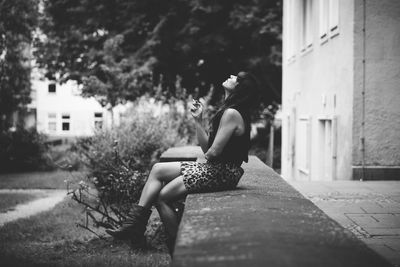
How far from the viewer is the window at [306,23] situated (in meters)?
15.3

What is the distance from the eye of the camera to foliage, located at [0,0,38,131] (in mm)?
21109

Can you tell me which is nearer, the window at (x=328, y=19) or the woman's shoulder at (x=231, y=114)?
the woman's shoulder at (x=231, y=114)

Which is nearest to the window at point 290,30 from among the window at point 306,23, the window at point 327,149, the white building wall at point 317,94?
the white building wall at point 317,94

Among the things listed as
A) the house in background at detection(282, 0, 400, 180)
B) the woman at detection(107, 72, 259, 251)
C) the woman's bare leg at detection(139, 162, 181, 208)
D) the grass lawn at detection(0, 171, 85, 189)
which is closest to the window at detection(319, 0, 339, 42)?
the house in background at detection(282, 0, 400, 180)

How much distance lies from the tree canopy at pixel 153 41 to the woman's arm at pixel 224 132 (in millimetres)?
16764

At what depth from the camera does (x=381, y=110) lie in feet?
33.9

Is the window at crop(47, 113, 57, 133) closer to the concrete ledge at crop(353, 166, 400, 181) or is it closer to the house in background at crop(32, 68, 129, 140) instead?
the house in background at crop(32, 68, 129, 140)

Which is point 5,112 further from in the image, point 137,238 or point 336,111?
point 137,238

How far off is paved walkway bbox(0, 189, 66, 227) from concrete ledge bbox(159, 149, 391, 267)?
21.7 ft

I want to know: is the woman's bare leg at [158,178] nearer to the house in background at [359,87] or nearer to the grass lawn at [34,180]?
the house in background at [359,87]

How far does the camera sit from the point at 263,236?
3236 millimetres

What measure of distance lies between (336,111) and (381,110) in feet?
4.82

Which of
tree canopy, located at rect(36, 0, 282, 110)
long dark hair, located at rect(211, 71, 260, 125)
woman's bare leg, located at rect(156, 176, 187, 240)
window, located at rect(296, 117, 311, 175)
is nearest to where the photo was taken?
woman's bare leg, located at rect(156, 176, 187, 240)

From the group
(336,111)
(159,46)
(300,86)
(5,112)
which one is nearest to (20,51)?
(5,112)
